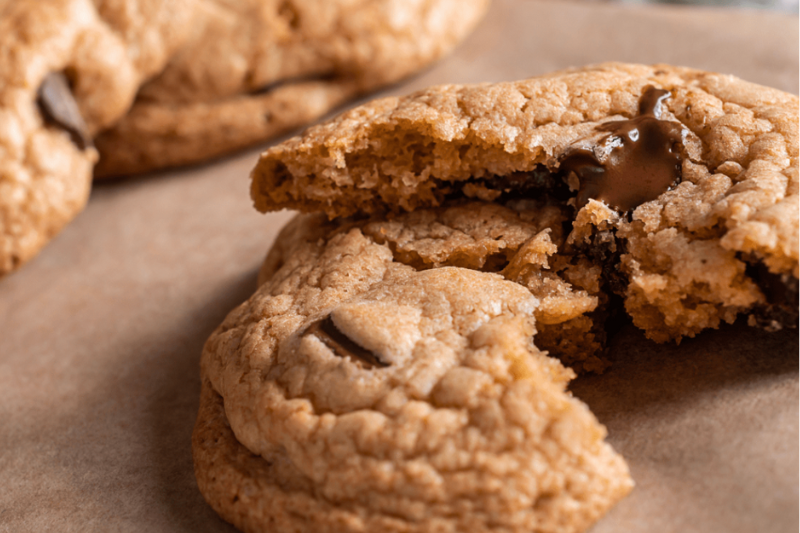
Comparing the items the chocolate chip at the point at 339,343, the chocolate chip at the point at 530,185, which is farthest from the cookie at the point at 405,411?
the chocolate chip at the point at 530,185

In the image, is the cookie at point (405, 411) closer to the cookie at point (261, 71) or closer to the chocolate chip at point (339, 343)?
the chocolate chip at point (339, 343)

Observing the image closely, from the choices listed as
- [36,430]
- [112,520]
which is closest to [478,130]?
[112,520]

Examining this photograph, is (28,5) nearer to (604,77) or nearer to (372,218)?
(372,218)

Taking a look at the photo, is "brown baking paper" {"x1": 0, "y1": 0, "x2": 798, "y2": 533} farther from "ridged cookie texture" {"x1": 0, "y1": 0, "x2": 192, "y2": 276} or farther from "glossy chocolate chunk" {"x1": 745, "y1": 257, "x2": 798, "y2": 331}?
"ridged cookie texture" {"x1": 0, "y1": 0, "x2": 192, "y2": 276}

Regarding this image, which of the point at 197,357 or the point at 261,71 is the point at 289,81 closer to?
the point at 261,71

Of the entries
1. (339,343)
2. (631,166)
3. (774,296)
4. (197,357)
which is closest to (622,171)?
(631,166)

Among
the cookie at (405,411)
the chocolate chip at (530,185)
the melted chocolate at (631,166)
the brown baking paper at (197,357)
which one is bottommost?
the brown baking paper at (197,357)

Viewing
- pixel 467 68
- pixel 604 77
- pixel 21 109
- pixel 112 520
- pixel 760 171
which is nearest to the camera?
pixel 760 171
